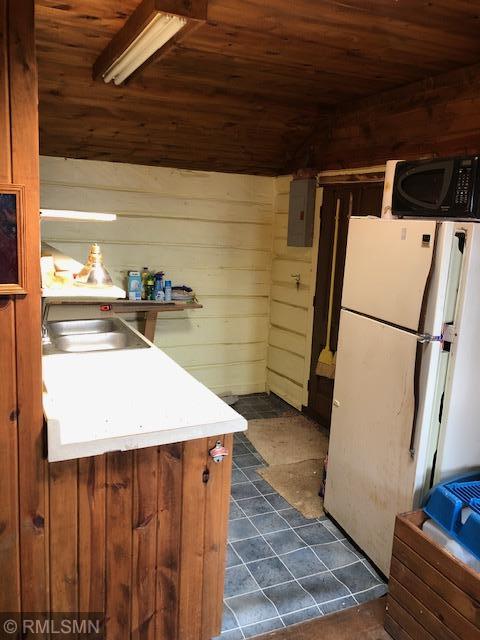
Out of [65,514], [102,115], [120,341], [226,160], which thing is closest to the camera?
[65,514]

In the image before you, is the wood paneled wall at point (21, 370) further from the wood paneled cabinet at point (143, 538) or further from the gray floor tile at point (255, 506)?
the gray floor tile at point (255, 506)

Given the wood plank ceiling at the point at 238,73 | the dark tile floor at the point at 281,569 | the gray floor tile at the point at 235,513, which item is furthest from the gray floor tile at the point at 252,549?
the wood plank ceiling at the point at 238,73

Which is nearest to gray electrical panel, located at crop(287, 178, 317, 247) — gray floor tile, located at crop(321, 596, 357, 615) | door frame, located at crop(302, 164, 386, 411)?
door frame, located at crop(302, 164, 386, 411)

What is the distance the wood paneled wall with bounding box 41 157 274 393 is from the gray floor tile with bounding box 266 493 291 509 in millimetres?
1747

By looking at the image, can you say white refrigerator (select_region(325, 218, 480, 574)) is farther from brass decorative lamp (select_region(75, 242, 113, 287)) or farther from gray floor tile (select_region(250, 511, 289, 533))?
brass decorative lamp (select_region(75, 242, 113, 287))

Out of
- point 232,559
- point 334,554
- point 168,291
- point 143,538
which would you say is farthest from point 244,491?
point 168,291

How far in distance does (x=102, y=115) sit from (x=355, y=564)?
3.14 m

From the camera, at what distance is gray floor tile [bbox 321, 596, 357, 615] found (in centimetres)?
230

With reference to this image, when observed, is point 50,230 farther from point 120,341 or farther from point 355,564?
point 355,564

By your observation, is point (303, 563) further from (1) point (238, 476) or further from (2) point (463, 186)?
(2) point (463, 186)

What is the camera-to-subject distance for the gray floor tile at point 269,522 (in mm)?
2869

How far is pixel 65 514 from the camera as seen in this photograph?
1717mm

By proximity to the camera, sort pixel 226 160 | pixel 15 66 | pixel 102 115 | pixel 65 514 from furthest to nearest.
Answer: pixel 226 160 < pixel 102 115 < pixel 65 514 < pixel 15 66

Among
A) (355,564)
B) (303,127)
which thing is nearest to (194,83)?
(303,127)
